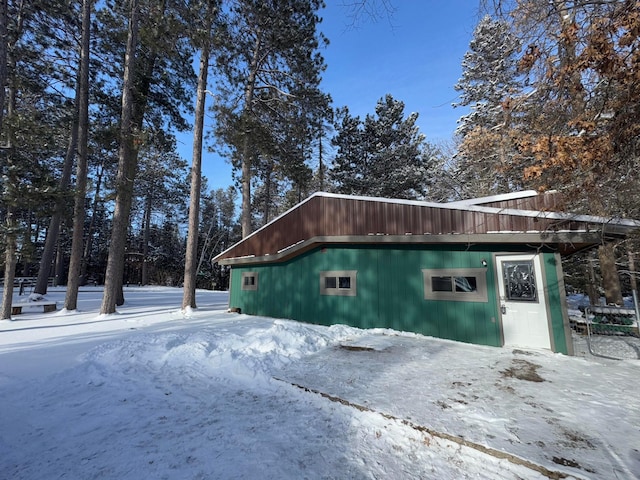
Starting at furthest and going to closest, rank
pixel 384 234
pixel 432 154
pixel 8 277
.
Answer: pixel 432 154 < pixel 8 277 < pixel 384 234

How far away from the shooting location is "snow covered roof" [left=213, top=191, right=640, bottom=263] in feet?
17.4

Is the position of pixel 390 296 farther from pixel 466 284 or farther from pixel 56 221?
pixel 56 221

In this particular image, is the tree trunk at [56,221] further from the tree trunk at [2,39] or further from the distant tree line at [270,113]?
the tree trunk at [2,39]

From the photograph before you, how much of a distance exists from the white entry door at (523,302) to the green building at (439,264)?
0.06 ft

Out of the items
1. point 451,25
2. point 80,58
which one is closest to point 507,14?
point 451,25

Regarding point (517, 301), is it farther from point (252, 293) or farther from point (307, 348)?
point (252, 293)

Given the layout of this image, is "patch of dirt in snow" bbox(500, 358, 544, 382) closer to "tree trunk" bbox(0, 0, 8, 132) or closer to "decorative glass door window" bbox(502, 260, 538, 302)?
"decorative glass door window" bbox(502, 260, 538, 302)

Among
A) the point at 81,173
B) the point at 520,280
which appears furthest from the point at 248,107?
the point at 520,280

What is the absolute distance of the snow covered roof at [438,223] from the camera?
530cm

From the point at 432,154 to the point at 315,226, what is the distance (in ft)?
49.0

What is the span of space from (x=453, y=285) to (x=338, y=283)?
9.94ft

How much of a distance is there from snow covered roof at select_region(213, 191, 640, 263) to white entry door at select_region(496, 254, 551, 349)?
0.55 meters

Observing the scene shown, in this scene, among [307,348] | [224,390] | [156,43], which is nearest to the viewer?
[224,390]

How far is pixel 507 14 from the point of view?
339 centimetres
